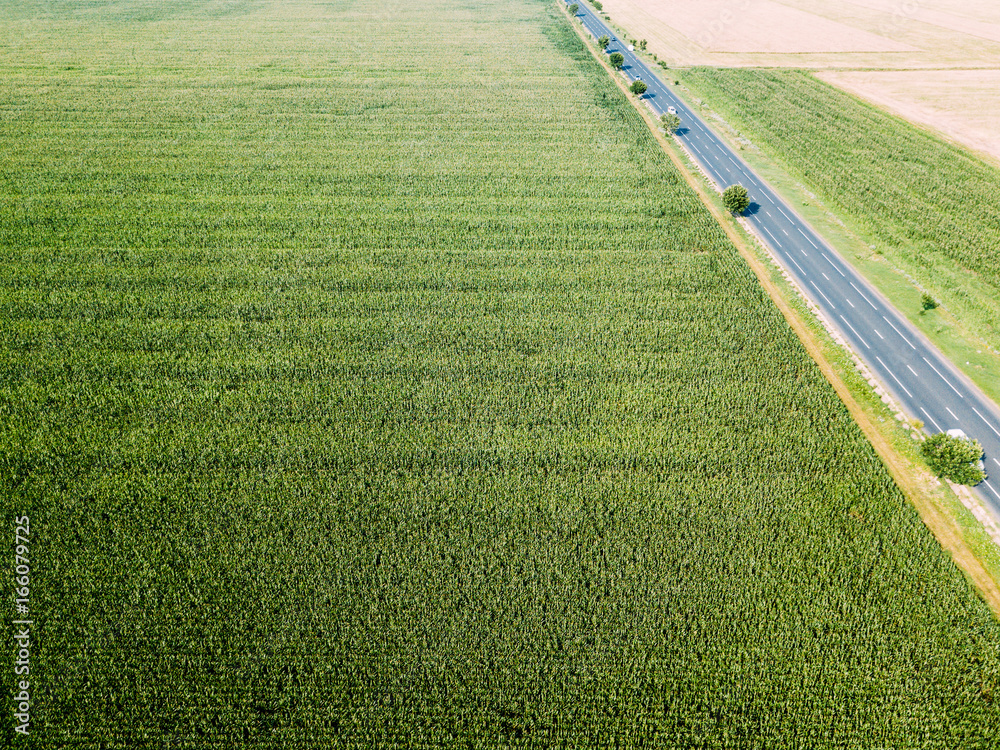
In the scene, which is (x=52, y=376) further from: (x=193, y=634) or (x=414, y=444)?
(x=414, y=444)

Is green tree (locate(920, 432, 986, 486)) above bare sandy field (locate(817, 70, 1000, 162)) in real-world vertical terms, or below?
below

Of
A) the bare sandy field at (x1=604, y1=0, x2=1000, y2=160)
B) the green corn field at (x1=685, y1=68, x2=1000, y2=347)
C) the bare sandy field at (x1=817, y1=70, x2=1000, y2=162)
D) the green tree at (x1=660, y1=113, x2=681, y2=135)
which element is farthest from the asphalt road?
the bare sandy field at (x1=604, y1=0, x2=1000, y2=160)

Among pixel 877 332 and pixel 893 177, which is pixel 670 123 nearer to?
pixel 893 177

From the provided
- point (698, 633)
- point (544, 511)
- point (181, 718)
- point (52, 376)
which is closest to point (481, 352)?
point (544, 511)

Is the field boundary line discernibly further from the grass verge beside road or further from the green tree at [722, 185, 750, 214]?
the grass verge beside road

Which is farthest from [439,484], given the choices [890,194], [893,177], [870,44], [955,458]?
[870,44]

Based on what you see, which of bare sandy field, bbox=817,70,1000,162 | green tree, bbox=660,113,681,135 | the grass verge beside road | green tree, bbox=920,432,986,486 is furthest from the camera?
bare sandy field, bbox=817,70,1000,162
